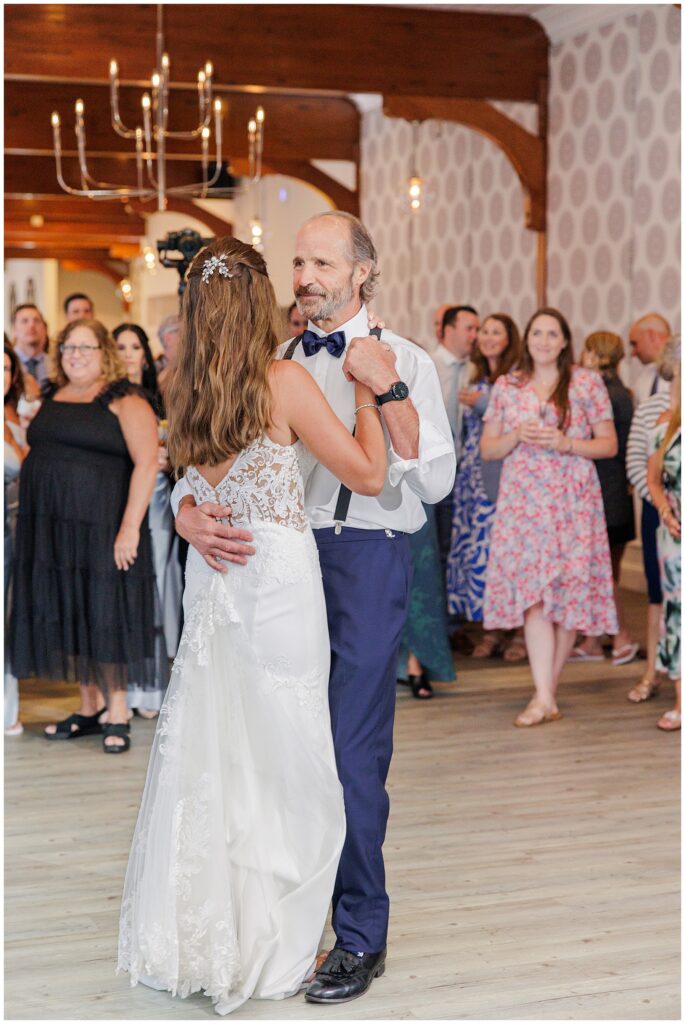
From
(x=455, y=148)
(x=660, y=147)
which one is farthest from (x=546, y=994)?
(x=455, y=148)

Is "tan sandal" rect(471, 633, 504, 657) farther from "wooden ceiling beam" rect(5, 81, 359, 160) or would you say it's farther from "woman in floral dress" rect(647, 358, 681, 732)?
"wooden ceiling beam" rect(5, 81, 359, 160)

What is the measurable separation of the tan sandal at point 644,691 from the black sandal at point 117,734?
2143 mm

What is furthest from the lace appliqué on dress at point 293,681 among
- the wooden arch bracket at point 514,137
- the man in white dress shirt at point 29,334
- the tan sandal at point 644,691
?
the wooden arch bracket at point 514,137

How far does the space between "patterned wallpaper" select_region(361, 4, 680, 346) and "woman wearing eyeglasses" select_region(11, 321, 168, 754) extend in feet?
7.95

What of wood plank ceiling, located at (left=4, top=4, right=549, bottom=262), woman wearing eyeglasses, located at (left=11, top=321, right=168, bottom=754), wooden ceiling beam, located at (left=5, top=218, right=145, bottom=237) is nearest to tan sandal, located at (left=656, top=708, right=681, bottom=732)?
woman wearing eyeglasses, located at (left=11, top=321, right=168, bottom=754)

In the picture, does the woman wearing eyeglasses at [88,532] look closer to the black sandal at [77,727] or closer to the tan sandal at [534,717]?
the black sandal at [77,727]

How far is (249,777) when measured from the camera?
267 centimetres

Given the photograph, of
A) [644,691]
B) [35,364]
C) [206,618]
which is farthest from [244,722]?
[35,364]

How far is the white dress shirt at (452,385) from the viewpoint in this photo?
6258 millimetres

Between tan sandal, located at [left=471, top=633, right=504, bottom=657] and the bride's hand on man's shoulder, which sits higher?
the bride's hand on man's shoulder

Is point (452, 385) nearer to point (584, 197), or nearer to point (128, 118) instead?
point (584, 197)

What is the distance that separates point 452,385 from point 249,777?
12.8ft

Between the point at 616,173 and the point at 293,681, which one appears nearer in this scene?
the point at 293,681

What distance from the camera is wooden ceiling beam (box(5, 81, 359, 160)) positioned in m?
10.6
